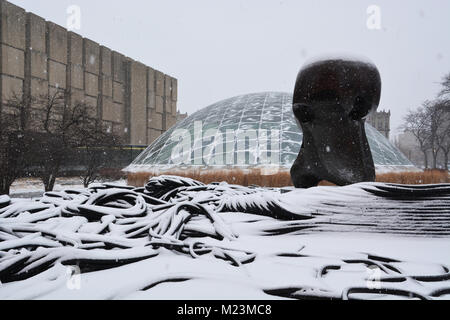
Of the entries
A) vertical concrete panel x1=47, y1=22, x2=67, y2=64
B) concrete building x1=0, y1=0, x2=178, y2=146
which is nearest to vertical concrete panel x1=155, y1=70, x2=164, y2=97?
concrete building x1=0, y1=0, x2=178, y2=146

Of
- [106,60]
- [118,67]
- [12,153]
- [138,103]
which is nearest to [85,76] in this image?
[106,60]

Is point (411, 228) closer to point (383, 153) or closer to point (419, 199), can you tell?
point (419, 199)

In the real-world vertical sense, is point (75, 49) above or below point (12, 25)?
above

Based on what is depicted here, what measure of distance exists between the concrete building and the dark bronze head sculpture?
10.7m

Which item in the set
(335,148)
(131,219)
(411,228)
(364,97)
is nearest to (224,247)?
(131,219)

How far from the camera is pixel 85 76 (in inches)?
613

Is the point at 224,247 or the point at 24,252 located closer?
the point at 24,252

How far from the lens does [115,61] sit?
1728 centimetres

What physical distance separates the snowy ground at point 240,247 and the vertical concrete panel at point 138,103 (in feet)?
52.6

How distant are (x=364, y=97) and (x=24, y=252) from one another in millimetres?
3598

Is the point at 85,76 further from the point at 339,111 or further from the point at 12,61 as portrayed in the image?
the point at 339,111

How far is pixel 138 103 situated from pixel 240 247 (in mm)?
17745

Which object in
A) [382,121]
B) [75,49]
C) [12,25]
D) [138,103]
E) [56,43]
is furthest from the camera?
[382,121]

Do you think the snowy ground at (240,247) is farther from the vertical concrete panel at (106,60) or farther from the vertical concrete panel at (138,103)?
the vertical concrete panel at (138,103)
